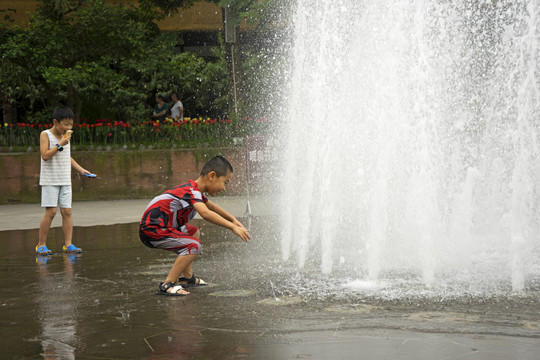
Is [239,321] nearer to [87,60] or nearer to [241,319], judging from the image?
[241,319]

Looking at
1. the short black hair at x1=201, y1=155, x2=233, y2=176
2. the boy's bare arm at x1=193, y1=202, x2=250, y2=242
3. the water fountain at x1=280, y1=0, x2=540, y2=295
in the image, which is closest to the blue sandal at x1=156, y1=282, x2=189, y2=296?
the boy's bare arm at x1=193, y1=202, x2=250, y2=242

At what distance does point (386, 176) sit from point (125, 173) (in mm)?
6700

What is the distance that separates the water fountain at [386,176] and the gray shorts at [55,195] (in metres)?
2.37

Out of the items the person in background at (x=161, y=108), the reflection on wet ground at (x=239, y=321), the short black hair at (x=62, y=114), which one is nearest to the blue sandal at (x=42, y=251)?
the reflection on wet ground at (x=239, y=321)

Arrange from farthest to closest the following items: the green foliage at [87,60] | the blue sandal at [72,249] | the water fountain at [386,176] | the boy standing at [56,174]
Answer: the green foliage at [87,60] → the blue sandal at [72,249] → the boy standing at [56,174] → the water fountain at [386,176]

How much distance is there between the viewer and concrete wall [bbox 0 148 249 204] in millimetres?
14484

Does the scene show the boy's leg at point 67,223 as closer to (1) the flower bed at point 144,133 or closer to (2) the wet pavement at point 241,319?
(2) the wet pavement at point 241,319

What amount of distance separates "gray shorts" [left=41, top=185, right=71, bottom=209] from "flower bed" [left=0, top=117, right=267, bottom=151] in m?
6.82

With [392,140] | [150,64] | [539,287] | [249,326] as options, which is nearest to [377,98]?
[392,140]

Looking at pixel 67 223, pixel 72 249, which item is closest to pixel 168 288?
pixel 72 249

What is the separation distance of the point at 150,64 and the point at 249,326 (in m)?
13.1

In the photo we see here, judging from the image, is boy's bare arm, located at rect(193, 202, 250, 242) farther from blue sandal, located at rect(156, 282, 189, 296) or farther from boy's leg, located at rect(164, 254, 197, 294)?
blue sandal, located at rect(156, 282, 189, 296)

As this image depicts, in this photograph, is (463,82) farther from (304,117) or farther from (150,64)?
(304,117)

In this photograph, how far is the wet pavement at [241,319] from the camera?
413cm
